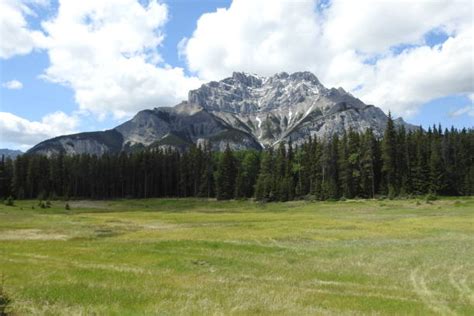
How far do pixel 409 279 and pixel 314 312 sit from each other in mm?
10014

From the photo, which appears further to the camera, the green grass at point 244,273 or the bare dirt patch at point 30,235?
the bare dirt patch at point 30,235

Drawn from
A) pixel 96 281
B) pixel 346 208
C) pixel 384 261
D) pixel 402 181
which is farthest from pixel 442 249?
pixel 402 181

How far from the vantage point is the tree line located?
133 meters

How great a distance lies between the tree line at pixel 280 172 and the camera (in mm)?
133000

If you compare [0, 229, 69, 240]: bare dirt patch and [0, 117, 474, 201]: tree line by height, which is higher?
[0, 117, 474, 201]: tree line

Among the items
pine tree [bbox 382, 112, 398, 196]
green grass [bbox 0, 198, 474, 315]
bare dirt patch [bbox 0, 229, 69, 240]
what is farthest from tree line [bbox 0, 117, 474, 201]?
bare dirt patch [bbox 0, 229, 69, 240]

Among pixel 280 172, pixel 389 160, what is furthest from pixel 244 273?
pixel 280 172

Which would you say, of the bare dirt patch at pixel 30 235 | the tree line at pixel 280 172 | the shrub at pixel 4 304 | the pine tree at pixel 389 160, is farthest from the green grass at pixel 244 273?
the tree line at pixel 280 172

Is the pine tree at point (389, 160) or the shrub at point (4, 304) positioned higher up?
the pine tree at point (389, 160)

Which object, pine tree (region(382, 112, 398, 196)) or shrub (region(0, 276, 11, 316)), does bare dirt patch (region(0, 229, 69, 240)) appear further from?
pine tree (region(382, 112, 398, 196))

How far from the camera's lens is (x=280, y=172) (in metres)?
161

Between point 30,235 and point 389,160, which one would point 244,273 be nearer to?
point 30,235

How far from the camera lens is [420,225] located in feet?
195

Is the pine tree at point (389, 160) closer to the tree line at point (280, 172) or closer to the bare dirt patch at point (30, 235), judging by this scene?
the tree line at point (280, 172)
